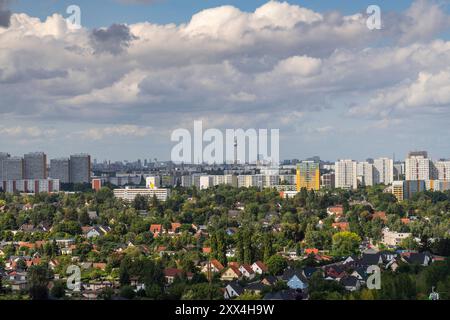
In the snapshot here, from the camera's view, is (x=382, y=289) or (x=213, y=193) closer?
(x=382, y=289)

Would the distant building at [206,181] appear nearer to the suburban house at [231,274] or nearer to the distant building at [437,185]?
the distant building at [437,185]

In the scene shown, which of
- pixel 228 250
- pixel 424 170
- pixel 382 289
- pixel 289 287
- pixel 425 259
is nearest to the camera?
pixel 382 289

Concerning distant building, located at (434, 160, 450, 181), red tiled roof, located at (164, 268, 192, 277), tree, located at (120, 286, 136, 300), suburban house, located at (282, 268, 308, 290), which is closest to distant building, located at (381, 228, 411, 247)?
suburban house, located at (282, 268, 308, 290)

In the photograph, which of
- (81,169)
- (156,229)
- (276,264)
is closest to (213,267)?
(276,264)

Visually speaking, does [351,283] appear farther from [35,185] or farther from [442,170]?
[442,170]

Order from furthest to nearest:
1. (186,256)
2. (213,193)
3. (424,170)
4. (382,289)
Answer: (424,170) < (213,193) < (186,256) < (382,289)

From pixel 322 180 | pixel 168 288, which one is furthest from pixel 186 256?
pixel 322 180
